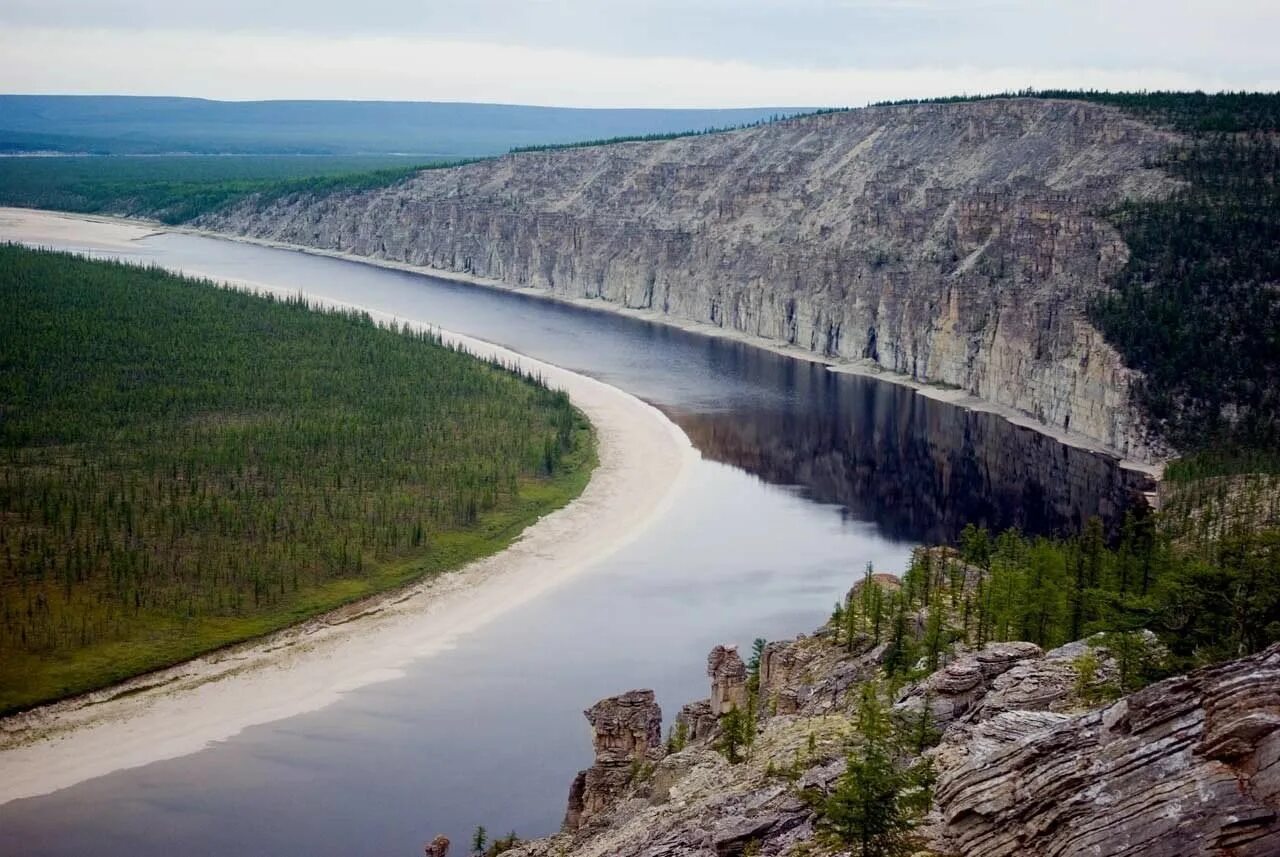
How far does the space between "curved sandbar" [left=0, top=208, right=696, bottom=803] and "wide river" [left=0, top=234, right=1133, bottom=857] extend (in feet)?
4.12

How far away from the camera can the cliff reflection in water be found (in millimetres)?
92438

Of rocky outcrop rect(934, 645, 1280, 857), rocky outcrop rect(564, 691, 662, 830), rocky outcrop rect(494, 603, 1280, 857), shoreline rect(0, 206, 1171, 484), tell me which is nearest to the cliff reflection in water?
shoreline rect(0, 206, 1171, 484)

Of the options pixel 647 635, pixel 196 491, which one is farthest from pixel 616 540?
pixel 196 491

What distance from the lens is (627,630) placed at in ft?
228

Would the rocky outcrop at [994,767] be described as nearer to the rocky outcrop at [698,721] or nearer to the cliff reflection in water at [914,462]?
the rocky outcrop at [698,721]

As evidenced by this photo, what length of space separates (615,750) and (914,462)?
68.0m

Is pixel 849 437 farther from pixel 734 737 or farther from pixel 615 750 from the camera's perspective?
pixel 734 737

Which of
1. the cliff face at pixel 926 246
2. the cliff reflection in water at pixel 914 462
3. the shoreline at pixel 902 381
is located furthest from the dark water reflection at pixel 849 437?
the cliff face at pixel 926 246

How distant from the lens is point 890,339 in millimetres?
143375

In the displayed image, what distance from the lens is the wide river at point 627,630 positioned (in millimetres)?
49594

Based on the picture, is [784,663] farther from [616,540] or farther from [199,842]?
[616,540]

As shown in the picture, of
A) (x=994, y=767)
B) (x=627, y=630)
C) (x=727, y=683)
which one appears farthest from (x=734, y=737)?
(x=627, y=630)

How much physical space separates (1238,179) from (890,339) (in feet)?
122

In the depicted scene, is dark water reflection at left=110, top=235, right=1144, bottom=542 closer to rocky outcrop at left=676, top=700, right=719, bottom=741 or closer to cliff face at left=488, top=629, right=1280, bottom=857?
rocky outcrop at left=676, top=700, right=719, bottom=741
